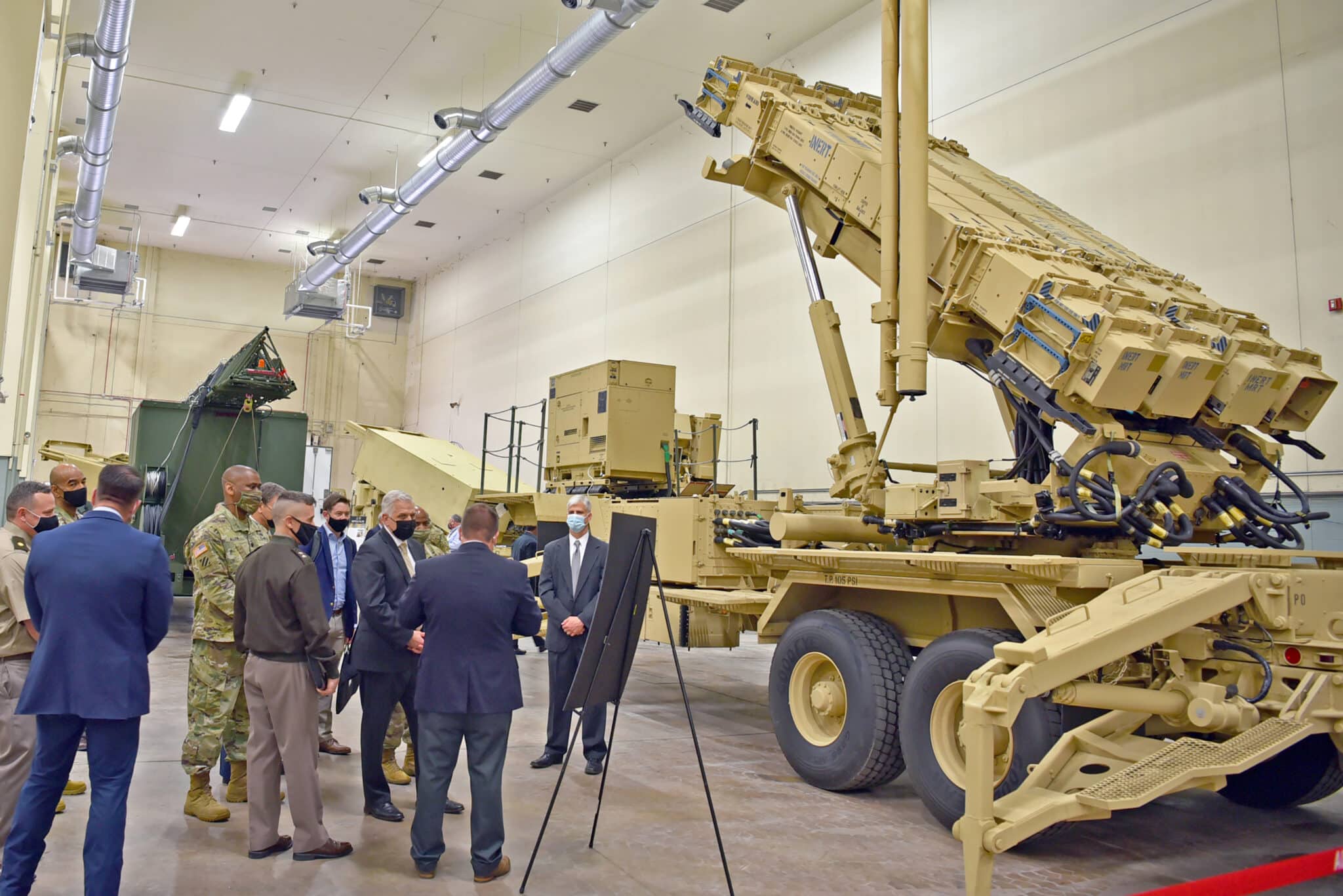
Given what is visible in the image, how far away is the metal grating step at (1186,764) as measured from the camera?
12.9 ft

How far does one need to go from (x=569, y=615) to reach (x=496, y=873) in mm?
2443

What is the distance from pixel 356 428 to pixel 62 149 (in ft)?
24.4

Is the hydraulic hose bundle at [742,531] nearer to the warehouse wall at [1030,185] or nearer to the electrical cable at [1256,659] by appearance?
the electrical cable at [1256,659]

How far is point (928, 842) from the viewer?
5164 millimetres

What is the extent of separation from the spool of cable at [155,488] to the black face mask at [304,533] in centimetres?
985

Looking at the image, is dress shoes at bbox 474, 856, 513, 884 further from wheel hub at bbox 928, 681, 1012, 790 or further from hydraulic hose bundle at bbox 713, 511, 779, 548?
hydraulic hose bundle at bbox 713, 511, 779, 548

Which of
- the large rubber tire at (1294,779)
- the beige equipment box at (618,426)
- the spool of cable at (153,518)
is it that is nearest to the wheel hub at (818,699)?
the large rubber tire at (1294,779)

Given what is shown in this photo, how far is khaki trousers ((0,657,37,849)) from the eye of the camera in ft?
15.4

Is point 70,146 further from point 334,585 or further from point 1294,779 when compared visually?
point 1294,779

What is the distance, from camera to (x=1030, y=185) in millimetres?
11430

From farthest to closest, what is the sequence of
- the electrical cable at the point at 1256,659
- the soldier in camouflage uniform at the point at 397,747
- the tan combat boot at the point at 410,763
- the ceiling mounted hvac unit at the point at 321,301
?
1. the ceiling mounted hvac unit at the point at 321,301
2. the tan combat boot at the point at 410,763
3. the soldier in camouflage uniform at the point at 397,747
4. the electrical cable at the point at 1256,659

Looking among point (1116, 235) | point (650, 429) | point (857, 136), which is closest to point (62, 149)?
point (650, 429)

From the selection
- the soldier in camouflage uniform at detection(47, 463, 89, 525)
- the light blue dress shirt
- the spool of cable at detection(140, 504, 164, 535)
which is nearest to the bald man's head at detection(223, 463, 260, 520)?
the soldier in camouflage uniform at detection(47, 463, 89, 525)

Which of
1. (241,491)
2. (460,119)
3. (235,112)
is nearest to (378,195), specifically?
(235,112)
